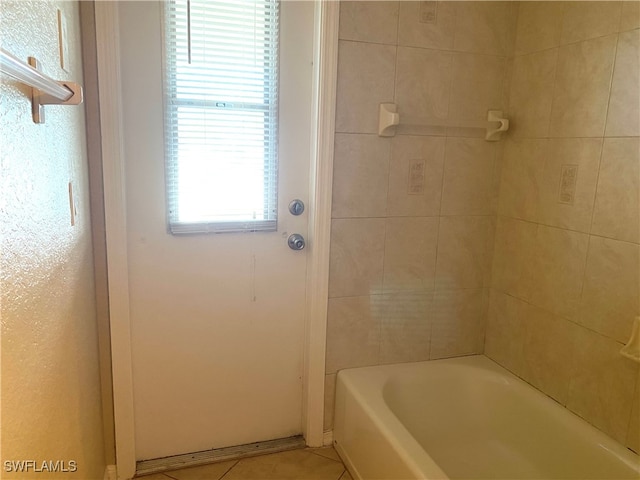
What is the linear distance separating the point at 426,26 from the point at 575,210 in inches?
36.0

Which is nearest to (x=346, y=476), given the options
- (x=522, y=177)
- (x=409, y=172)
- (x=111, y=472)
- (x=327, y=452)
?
(x=327, y=452)

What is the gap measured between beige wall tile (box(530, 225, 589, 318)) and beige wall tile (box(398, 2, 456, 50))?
0.86 m

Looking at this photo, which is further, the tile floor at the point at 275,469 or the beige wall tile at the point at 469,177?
the beige wall tile at the point at 469,177

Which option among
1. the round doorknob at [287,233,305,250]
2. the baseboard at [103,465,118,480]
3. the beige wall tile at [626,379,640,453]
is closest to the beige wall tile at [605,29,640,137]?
the beige wall tile at [626,379,640,453]

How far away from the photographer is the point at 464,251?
2086mm

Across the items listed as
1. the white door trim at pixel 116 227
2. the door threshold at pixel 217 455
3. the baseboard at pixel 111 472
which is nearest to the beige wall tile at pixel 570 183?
the door threshold at pixel 217 455

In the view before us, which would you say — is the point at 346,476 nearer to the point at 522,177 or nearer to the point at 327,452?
the point at 327,452

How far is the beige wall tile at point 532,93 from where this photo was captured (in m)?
1.80

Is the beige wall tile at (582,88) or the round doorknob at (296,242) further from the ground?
the beige wall tile at (582,88)

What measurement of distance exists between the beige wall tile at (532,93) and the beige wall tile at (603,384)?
2.69ft

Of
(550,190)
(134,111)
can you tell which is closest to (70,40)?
(134,111)

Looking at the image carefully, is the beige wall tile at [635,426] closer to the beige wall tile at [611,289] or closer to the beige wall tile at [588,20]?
the beige wall tile at [611,289]

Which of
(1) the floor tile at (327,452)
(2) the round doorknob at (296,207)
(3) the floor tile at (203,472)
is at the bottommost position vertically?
(3) the floor tile at (203,472)

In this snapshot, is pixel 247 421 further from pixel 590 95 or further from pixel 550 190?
pixel 590 95
